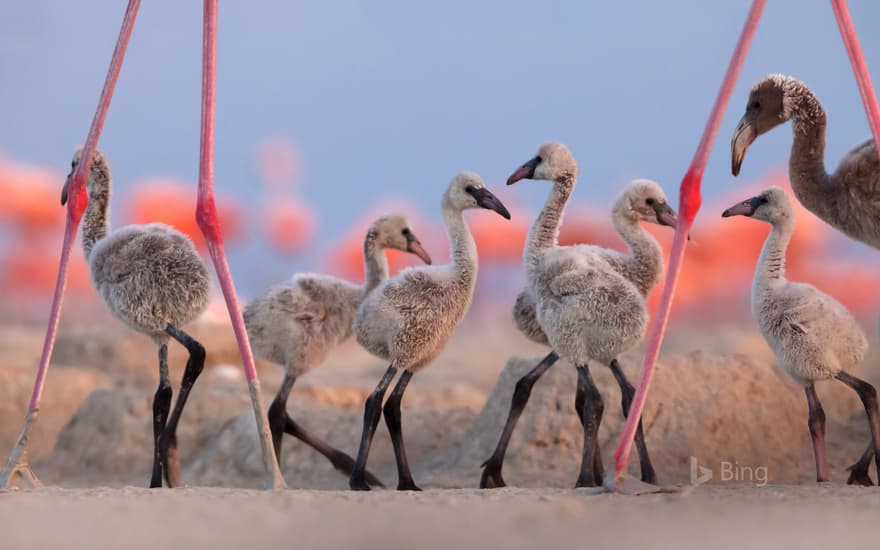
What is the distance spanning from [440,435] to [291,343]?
1.50 meters

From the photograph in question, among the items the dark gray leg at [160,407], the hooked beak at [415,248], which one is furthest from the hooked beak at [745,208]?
the dark gray leg at [160,407]

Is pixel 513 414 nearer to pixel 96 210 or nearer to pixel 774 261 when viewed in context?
pixel 774 261

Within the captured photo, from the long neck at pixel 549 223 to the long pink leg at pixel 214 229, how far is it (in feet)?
4.19

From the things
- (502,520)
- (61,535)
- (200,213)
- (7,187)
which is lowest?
(502,520)

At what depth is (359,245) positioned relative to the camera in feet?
39.7

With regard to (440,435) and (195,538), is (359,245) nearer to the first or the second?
(440,435)

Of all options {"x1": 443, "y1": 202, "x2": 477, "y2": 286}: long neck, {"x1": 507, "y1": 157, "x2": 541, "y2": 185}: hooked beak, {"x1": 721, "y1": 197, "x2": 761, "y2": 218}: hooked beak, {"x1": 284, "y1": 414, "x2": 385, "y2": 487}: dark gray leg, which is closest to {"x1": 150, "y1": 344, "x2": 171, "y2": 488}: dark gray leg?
{"x1": 284, "y1": 414, "x2": 385, "y2": 487}: dark gray leg

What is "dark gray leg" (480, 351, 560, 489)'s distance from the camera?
186 inches

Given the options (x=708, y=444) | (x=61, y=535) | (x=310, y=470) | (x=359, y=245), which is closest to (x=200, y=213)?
(x=61, y=535)

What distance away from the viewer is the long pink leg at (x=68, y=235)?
167 inches

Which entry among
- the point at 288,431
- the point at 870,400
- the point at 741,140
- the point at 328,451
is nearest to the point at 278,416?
the point at 288,431

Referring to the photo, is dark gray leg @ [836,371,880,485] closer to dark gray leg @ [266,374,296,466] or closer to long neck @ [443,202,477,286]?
long neck @ [443,202,477,286]

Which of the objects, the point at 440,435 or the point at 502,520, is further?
the point at 440,435

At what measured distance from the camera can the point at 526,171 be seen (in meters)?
4.96
